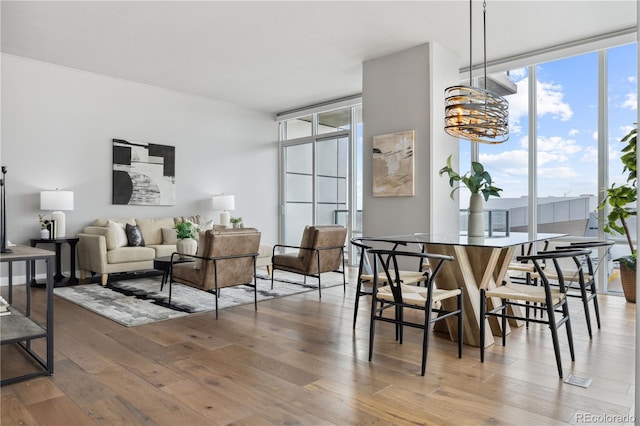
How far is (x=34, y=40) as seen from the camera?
4969 millimetres

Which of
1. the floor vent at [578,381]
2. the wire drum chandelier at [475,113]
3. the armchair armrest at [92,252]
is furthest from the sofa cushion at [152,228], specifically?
the floor vent at [578,381]

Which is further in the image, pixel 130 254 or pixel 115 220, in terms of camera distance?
pixel 115 220

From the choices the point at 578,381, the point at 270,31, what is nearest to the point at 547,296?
the point at 578,381

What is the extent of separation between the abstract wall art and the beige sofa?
2.10 metres

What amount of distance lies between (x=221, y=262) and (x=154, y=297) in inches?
48.8

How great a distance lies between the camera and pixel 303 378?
2445 millimetres

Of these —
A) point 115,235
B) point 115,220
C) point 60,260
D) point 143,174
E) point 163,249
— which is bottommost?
point 60,260

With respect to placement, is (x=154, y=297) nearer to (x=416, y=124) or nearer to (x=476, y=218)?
(x=476, y=218)

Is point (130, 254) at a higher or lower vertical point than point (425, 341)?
higher

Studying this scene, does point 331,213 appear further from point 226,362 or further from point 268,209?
point 226,362

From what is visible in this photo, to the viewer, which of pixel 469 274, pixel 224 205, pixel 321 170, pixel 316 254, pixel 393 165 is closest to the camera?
pixel 469 274

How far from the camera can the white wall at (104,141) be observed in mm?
5512

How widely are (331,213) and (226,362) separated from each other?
5345 mm

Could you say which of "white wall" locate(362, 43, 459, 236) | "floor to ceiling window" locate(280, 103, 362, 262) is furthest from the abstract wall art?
"floor to ceiling window" locate(280, 103, 362, 262)
